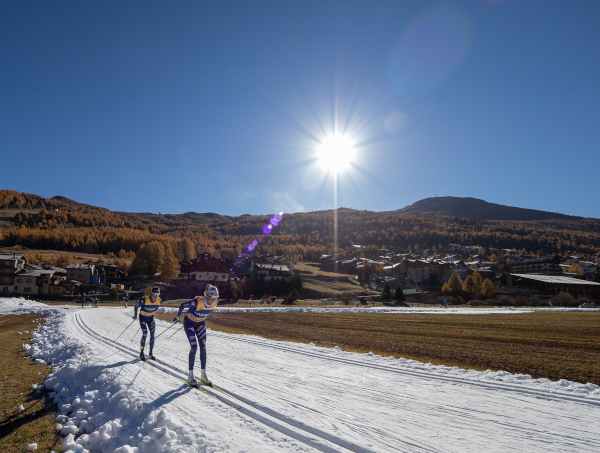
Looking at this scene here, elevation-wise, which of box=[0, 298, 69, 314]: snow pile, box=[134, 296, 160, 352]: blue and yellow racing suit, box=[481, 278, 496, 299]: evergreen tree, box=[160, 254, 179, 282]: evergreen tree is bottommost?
box=[0, 298, 69, 314]: snow pile

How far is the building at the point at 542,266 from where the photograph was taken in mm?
118162

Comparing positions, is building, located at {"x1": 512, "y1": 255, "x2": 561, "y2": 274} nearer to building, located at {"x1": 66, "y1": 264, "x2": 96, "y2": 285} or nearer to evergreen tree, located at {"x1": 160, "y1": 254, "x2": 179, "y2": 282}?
evergreen tree, located at {"x1": 160, "y1": 254, "x2": 179, "y2": 282}

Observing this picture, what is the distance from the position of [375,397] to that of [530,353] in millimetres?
10485

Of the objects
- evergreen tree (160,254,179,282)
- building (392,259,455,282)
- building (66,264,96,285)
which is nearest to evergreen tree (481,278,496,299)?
building (392,259,455,282)

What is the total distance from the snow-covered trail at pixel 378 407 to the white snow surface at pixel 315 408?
2 cm

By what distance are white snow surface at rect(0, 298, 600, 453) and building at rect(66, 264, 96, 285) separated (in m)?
108

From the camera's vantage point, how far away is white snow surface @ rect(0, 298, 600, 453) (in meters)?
5.44

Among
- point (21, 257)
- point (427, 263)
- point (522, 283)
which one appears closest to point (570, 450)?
point (522, 283)

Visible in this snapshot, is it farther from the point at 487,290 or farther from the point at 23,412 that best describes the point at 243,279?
the point at 23,412

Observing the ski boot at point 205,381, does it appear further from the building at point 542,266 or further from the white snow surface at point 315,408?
the building at point 542,266

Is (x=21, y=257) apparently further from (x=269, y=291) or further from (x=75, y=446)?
(x=75, y=446)

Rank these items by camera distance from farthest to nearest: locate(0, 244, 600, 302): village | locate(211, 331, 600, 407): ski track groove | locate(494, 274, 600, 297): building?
locate(0, 244, 600, 302): village < locate(494, 274, 600, 297): building < locate(211, 331, 600, 407): ski track groove

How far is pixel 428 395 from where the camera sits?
783 cm

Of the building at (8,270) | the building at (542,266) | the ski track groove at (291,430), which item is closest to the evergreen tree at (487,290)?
the building at (542,266)
